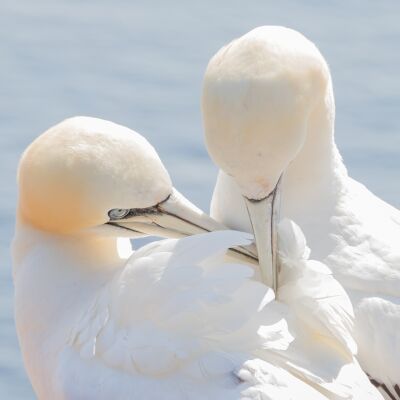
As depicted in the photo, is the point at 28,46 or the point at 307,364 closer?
the point at 307,364

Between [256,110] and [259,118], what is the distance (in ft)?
0.09

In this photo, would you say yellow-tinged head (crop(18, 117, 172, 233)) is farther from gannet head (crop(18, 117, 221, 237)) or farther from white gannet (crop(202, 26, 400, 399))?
white gannet (crop(202, 26, 400, 399))

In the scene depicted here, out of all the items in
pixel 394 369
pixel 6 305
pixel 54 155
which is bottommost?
pixel 6 305

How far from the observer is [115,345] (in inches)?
276

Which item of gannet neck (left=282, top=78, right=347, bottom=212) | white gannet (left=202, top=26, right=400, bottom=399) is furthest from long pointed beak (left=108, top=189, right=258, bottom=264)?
gannet neck (left=282, top=78, right=347, bottom=212)

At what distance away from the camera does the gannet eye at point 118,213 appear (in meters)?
7.35

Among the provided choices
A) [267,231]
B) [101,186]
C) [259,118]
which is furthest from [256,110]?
[101,186]

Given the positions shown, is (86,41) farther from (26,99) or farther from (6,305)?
(6,305)

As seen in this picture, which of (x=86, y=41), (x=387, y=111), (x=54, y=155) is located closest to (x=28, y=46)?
(x=86, y=41)

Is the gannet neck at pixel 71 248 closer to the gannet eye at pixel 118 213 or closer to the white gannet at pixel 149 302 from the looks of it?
the white gannet at pixel 149 302

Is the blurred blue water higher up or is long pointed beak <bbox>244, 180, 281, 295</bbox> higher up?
long pointed beak <bbox>244, 180, 281, 295</bbox>

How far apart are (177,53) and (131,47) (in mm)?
260

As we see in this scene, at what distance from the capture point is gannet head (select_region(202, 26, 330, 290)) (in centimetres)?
723

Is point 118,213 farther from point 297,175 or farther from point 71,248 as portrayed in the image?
point 297,175
